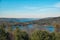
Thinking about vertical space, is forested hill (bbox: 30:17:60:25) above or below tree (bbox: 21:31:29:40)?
above

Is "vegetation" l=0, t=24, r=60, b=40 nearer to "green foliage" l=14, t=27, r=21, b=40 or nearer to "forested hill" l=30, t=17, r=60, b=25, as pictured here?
"green foliage" l=14, t=27, r=21, b=40

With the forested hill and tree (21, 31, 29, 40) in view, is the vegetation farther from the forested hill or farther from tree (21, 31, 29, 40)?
the forested hill

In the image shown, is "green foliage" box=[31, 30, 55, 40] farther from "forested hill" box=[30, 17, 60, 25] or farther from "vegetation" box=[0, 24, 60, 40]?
"forested hill" box=[30, 17, 60, 25]

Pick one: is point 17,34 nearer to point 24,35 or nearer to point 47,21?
point 24,35

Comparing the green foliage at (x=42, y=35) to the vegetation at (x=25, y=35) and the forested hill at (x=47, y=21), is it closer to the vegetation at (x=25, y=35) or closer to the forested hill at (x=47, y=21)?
the vegetation at (x=25, y=35)

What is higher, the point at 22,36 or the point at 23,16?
the point at 23,16

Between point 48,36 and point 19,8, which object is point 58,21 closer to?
point 48,36

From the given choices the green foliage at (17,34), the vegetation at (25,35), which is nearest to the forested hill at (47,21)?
the vegetation at (25,35)

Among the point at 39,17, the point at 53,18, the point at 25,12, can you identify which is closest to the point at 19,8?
the point at 25,12

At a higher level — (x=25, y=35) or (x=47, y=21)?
(x=47, y=21)

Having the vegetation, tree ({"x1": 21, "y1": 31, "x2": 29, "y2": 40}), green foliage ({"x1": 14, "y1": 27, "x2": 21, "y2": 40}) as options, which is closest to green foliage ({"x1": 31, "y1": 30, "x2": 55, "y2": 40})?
the vegetation

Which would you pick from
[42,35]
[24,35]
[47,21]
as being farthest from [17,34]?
[47,21]
